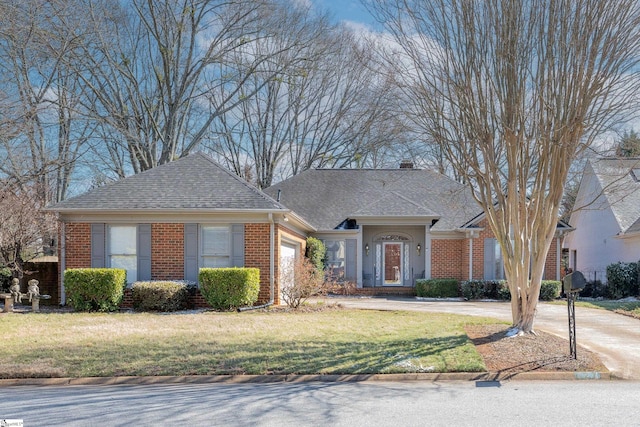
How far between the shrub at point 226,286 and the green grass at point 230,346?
142cm

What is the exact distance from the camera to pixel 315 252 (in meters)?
22.4

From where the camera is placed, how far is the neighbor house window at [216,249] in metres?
16.8

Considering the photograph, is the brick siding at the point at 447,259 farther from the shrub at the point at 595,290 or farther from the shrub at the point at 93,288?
the shrub at the point at 93,288

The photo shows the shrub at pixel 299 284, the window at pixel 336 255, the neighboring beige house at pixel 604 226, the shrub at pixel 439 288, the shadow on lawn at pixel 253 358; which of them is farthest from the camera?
the window at pixel 336 255

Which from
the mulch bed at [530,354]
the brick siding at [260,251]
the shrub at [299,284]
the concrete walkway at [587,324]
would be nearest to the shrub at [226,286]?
the brick siding at [260,251]

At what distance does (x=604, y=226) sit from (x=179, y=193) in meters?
19.0

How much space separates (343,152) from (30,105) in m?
22.1

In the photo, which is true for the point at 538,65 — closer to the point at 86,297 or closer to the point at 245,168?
the point at 86,297

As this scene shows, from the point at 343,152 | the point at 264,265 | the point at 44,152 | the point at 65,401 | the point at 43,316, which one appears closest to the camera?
the point at 65,401

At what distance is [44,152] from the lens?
23.2 meters

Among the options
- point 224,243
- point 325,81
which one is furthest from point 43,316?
point 325,81

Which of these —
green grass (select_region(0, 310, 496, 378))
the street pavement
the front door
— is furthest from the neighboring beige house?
the street pavement

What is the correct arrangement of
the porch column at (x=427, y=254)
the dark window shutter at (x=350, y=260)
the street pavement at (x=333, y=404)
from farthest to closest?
the dark window shutter at (x=350, y=260)
the porch column at (x=427, y=254)
the street pavement at (x=333, y=404)

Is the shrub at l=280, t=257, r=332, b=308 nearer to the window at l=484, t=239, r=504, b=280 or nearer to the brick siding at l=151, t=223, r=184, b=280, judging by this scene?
the brick siding at l=151, t=223, r=184, b=280
